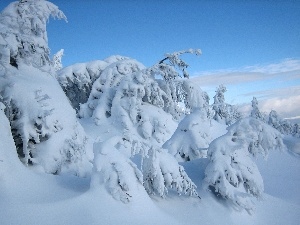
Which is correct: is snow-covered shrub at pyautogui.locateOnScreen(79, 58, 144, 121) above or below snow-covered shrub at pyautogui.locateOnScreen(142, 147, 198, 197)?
above

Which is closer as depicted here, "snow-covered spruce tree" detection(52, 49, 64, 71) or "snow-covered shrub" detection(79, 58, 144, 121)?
"snow-covered shrub" detection(79, 58, 144, 121)

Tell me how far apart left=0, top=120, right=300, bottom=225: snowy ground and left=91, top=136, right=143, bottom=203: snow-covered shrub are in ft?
0.56

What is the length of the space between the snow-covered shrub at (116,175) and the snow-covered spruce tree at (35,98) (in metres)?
1.41

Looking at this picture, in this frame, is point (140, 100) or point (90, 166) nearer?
point (90, 166)

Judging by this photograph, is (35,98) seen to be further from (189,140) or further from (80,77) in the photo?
(80,77)

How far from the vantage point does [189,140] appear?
11.6 m

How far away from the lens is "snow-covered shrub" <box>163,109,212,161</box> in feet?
37.6

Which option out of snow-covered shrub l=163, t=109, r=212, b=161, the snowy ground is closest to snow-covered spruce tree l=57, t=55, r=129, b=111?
snow-covered shrub l=163, t=109, r=212, b=161

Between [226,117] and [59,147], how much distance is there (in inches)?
1657

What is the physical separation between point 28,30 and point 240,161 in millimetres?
7264

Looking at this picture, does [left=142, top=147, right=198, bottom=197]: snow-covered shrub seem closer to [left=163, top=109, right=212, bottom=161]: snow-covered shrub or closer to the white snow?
the white snow

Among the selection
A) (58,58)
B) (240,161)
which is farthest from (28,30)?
(58,58)

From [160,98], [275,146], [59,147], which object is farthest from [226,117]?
[59,147]

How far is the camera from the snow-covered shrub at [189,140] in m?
11.5
